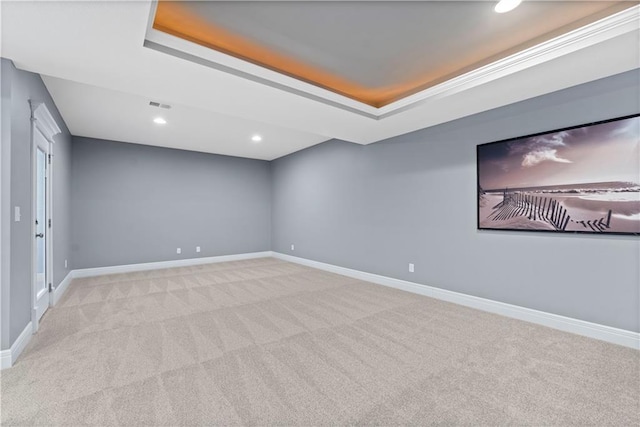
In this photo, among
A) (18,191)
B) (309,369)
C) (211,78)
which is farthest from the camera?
(211,78)

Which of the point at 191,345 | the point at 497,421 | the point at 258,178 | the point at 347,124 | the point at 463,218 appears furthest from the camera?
the point at 258,178

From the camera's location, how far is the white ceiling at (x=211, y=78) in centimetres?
→ 196

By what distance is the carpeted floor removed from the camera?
1.71 m

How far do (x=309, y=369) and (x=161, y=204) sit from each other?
18.2 feet

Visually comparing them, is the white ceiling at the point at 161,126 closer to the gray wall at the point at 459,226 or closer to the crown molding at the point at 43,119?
the crown molding at the point at 43,119

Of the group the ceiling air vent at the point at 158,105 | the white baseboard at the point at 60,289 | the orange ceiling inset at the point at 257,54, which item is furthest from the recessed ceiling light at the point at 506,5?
the white baseboard at the point at 60,289

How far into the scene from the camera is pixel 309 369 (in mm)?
2189

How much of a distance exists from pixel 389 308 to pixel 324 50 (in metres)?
3.06

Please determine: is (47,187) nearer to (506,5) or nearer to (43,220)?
(43,220)

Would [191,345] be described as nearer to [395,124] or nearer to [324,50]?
[324,50]

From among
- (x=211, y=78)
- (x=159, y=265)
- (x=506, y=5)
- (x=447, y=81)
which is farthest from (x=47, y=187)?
(x=506, y=5)

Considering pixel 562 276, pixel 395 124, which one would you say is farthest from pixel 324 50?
pixel 562 276

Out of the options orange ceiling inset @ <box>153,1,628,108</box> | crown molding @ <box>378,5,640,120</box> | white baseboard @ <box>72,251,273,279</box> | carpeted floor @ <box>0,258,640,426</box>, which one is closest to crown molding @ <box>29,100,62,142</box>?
orange ceiling inset @ <box>153,1,628,108</box>

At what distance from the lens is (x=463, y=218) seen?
377 cm
